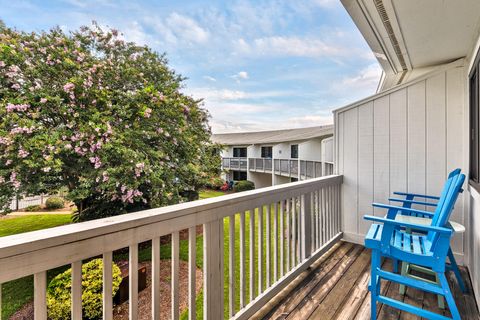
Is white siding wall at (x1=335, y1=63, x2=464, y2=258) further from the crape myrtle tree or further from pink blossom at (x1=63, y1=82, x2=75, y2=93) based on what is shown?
pink blossom at (x1=63, y1=82, x2=75, y2=93)

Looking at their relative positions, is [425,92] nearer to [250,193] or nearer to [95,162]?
[250,193]

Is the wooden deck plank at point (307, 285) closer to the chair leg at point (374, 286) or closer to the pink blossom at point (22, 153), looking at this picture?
the chair leg at point (374, 286)

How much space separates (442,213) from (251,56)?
926 centimetres

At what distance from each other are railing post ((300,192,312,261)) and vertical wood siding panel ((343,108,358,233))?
3.77 feet

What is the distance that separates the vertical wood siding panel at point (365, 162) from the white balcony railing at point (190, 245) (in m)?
0.83

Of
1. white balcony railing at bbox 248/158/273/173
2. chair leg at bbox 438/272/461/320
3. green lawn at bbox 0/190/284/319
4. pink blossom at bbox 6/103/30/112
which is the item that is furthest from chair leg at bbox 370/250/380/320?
white balcony railing at bbox 248/158/273/173

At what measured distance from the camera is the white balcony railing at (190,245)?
842mm

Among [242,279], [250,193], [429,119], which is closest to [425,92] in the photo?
[429,119]

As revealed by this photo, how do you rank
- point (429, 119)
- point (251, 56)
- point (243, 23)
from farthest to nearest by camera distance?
point (251, 56) → point (243, 23) → point (429, 119)

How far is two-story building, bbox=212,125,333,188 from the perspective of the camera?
1378cm

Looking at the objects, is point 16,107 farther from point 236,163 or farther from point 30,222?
point 236,163

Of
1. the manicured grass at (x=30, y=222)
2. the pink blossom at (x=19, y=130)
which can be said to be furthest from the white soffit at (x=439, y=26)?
the manicured grass at (x=30, y=222)

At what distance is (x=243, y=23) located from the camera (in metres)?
6.92

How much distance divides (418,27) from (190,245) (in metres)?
2.72
